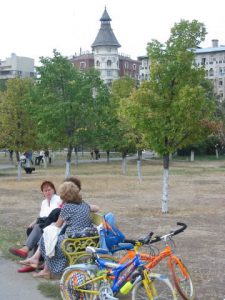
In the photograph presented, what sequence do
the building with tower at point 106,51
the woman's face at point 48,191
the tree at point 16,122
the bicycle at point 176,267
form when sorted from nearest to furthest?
the bicycle at point 176,267 < the woman's face at point 48,191 < the tree at point 16,122 < the building with tower at point 106,51

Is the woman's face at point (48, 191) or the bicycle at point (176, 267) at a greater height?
the woman's face at point (48, 191)

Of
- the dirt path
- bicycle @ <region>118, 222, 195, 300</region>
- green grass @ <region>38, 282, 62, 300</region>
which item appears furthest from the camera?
the dirt path

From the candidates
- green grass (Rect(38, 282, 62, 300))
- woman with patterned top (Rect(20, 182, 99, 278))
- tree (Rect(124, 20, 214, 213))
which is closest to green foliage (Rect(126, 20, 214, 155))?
tree (Rect(124, 20, 214, 213))

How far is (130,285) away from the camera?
5.97 meters

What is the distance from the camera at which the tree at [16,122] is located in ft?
97.5

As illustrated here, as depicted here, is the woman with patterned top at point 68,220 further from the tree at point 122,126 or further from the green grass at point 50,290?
the tree at point 122,126

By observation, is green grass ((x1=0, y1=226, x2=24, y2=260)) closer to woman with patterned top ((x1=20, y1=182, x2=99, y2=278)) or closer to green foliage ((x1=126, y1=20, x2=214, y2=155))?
woman with patterned top ((x1=20, y1=182, x2=99, y2=278))

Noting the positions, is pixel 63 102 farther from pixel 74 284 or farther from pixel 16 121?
pixel 74 284

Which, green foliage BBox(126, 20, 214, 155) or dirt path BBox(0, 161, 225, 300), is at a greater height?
green foliage BBox(126, 20, 214, 155)

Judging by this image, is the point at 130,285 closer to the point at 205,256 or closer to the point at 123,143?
the point at 205,256

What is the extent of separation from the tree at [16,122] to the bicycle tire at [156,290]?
23.9 metres

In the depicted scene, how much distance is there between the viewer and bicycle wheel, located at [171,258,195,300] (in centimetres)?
639

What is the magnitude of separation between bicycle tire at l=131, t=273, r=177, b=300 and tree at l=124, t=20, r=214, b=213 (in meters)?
9.25

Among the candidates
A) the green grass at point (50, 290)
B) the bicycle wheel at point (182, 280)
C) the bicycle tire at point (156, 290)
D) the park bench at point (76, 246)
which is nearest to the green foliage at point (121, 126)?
the park bench at point (76, 246)
